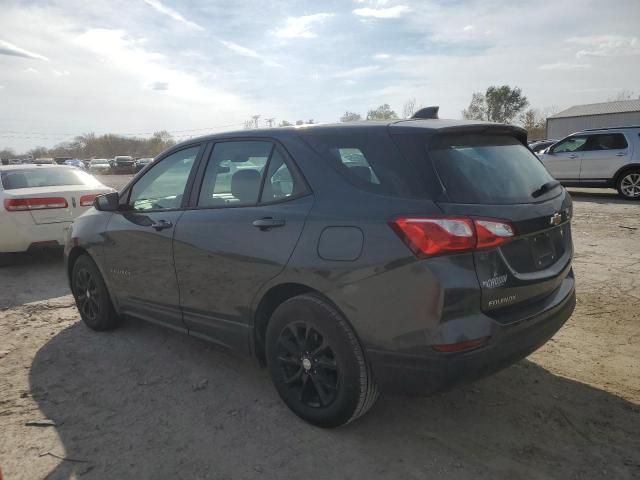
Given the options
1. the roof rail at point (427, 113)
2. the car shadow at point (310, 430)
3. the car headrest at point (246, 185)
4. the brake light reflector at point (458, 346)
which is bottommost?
the car shadow at point (310, 430)

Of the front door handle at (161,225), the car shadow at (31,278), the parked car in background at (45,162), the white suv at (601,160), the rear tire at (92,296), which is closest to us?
the front door handle at (161,225)

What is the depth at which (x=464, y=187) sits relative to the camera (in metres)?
2.46

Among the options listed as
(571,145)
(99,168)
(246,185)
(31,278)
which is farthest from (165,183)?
(99,168)

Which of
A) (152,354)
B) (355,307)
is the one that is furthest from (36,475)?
(355,307)

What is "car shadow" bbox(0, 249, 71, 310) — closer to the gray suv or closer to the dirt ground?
the dirt ground

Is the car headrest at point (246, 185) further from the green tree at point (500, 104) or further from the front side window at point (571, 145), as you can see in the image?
the green tree at point (500, 104)

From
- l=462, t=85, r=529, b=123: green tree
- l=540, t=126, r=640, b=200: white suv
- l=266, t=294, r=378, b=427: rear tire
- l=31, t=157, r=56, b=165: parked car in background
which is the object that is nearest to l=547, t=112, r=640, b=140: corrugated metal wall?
l=462, t=85, r=529, b=123: green tree

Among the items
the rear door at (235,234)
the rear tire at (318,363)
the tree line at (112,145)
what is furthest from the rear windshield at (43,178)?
the tree line at (112,145)

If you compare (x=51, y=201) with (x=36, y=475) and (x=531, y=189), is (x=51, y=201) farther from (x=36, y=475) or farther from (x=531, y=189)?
(x=531, y=189)

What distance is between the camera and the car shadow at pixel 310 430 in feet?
8.23

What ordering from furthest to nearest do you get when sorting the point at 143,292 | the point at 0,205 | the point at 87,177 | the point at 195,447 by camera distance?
the point at 87,177 → the point at 0,205 → the point at 143,292 → the point at 195,447

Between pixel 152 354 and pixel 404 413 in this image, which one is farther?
pixel 152 354

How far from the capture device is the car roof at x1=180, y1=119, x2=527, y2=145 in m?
2.66

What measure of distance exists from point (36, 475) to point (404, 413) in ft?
6.71
